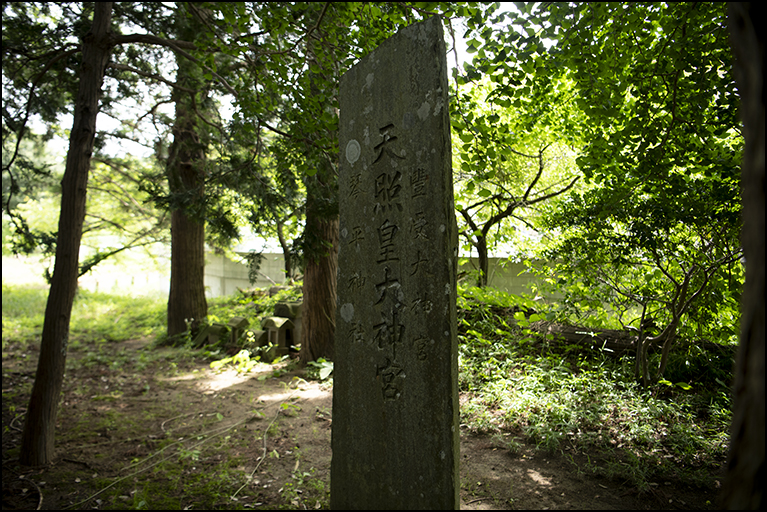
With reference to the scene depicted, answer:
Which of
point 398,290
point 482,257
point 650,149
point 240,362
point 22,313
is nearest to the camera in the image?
point 398,290

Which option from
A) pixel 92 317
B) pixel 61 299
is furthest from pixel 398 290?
pixel 92 317

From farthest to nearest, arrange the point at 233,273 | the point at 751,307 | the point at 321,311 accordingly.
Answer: the point at 233,273, the point at 321,311, the point at 751,307

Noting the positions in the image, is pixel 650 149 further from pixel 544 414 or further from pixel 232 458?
pixel 232 458

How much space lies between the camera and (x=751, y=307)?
30.7 inches

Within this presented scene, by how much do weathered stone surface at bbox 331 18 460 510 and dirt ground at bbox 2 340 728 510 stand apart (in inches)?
35.7

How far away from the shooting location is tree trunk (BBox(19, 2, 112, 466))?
12.2ft

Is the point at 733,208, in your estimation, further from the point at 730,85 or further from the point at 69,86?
the point at 69,86

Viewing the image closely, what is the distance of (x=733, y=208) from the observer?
338cm

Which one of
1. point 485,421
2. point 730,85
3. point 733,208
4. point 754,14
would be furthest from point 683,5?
point 485,421

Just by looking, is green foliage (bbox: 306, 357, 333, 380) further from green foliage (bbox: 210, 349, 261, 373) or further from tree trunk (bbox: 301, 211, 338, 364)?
green foliage (bbox: 210, 349, 261, 373)

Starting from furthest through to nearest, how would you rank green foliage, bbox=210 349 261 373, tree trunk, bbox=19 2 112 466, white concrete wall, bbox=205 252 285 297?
white concrete wall, bbox=205 252 285 297, green foliage, bbox=210 349 261 373, tree trunk, bbox=19 2 112 466

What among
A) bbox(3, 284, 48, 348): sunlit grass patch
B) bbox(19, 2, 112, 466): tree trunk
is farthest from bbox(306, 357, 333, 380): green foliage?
bbox(3, 284, 48, 348): sunlit grass patch

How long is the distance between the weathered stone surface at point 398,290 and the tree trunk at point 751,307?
140 centimetres

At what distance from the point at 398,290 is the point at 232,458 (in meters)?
2.55
